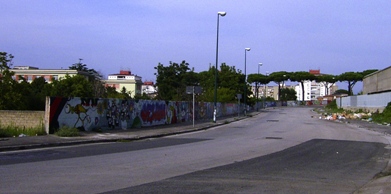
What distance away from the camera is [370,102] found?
63.1 m

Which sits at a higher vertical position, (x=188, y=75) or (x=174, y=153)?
(x=188, y=75)

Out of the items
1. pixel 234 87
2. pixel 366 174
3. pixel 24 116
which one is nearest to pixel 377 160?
pixel 366 174

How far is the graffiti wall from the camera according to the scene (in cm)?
2328

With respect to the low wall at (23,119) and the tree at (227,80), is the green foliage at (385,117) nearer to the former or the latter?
the tree at (227,80)

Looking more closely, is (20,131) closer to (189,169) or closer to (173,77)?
(189,169)

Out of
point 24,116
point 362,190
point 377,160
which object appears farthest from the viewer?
point 24,116

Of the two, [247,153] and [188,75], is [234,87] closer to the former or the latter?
[188,75]

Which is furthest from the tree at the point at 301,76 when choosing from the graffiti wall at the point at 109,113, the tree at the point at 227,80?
the graffiti wall at the point at 109,113

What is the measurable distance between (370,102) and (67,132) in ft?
167

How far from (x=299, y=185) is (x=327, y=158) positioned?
6.12 metres

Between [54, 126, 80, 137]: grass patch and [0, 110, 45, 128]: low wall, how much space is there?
1284 mm

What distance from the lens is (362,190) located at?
1010cm

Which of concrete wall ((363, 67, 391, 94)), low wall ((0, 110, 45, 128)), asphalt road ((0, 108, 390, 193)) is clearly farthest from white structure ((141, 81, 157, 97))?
asphalt road ((0, 108, 390, 193))

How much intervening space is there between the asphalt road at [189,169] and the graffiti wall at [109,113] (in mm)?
4947
